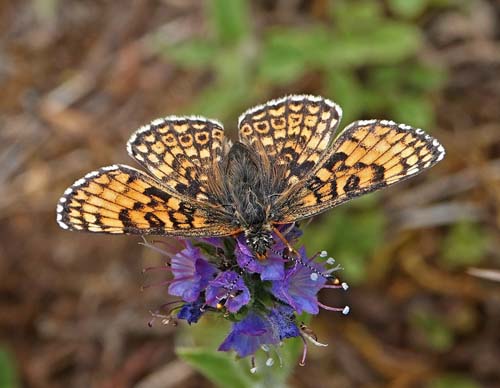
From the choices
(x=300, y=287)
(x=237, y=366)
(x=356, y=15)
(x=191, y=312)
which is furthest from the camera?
(x=356, y=15)

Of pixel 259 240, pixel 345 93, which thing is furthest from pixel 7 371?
pixel 345 93

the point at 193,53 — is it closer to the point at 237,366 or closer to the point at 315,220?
the point at 315,220

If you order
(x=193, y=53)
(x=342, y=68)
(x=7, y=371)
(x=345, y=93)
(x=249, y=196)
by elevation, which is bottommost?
(x=7, y=371)

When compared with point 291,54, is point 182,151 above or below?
below

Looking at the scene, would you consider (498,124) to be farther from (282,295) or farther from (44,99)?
(44,99)

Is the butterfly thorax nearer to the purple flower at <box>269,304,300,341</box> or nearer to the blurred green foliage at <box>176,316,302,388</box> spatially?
the purple flower at <box>269,304,300,341</box>

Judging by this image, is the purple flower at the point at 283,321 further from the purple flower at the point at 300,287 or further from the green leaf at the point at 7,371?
the green leaf at the point at 7,371
